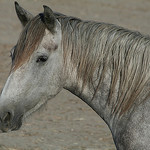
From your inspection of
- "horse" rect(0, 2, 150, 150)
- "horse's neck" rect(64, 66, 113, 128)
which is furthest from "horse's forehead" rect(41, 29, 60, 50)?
"horse's neck" rect(64, 66, 113, 128)

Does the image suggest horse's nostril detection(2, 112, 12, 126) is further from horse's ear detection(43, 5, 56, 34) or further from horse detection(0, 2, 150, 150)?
horse's ear detection(43, 5, 56, 34)

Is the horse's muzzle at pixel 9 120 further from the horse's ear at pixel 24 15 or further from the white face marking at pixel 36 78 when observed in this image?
the horse's ear at pixel 24 15

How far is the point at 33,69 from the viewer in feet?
14.6

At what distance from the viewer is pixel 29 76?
175 inches

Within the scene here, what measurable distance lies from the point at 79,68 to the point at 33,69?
0.44m

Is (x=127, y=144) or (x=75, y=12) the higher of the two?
(x=127, y=144)

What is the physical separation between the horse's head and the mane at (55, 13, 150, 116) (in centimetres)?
13

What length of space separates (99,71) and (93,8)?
17.2 metres

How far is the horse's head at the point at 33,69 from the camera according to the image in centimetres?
440

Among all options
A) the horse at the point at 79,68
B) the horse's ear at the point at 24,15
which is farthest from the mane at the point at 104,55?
the horse's ear at the point at 24,15

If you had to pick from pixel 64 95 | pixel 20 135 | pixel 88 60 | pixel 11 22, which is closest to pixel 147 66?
pixel 88 60

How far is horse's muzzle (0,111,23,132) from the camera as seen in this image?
447cm

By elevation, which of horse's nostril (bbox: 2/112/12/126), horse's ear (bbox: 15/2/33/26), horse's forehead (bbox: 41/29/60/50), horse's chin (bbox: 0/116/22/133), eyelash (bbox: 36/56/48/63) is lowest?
horse's chin (bbox: 0/116/22/133)

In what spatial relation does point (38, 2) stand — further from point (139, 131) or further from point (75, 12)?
point (139, 131)
